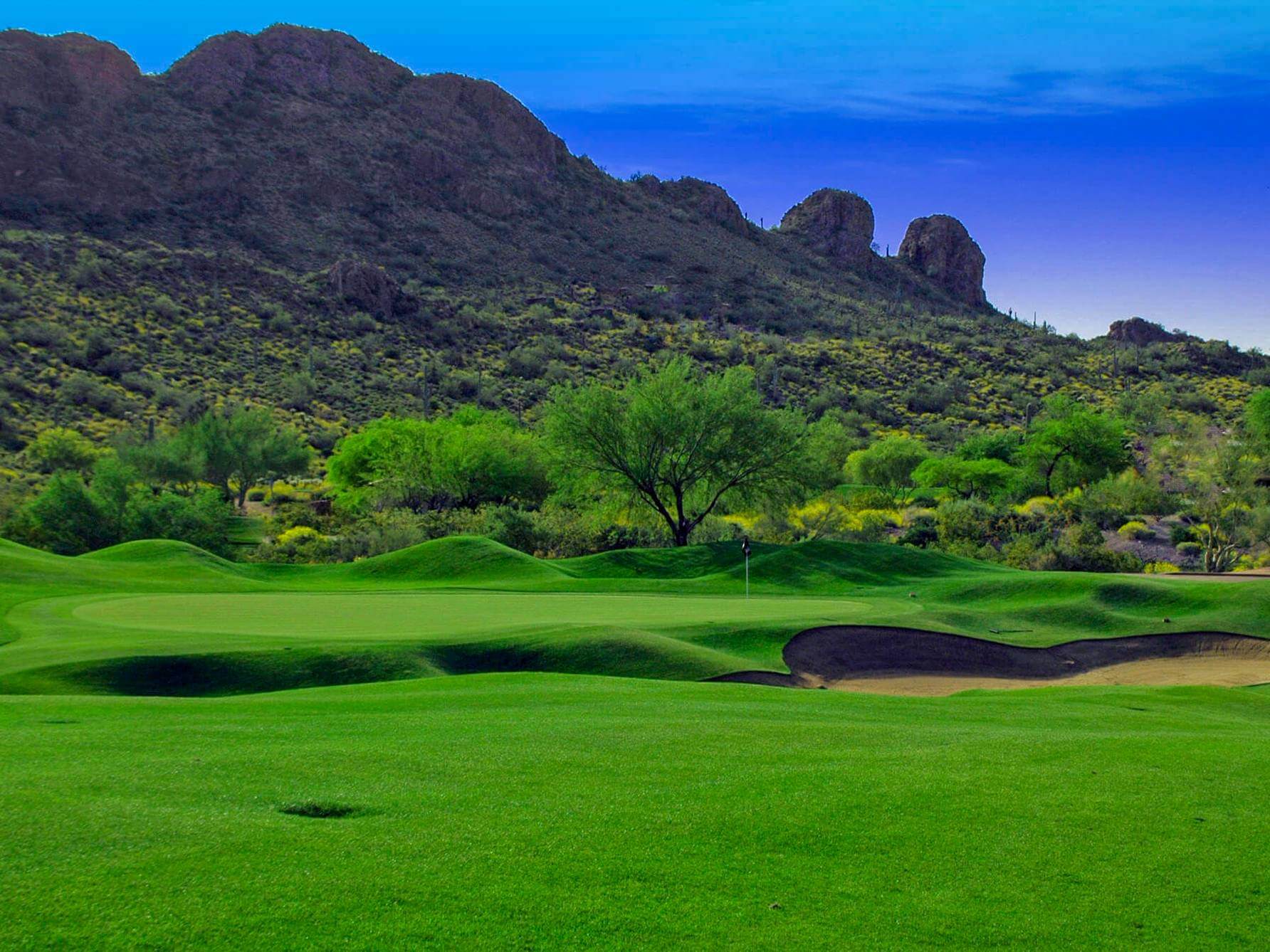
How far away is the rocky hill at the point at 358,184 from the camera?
85.7 m

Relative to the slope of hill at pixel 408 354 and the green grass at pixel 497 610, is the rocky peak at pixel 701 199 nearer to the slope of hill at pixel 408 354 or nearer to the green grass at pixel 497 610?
the slope of hill at pixel 408 354

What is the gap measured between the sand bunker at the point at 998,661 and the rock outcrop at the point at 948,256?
122 metres

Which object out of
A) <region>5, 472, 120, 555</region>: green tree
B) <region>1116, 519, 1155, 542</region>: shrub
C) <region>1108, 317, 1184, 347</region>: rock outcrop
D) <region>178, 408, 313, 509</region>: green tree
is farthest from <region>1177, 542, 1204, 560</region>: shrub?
<region>1108, 317, 1184, 347</region>: rock outcrop

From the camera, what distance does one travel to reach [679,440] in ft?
124

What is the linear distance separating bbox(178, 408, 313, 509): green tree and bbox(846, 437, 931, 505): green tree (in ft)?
105

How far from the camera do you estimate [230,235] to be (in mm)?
84812

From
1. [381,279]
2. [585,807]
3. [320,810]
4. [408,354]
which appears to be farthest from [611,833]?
[381,279]

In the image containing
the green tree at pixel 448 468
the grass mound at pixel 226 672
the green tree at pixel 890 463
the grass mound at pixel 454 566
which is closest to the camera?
the grass mound at pixel 226 672

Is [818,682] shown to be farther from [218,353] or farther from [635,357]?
[635,357]

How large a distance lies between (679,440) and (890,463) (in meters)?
27.5

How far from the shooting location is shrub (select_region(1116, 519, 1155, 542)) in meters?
44.6

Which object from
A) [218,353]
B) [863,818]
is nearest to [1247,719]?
[863,818]

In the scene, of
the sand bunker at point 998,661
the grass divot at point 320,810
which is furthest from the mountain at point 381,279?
the grass divot at point 320,810

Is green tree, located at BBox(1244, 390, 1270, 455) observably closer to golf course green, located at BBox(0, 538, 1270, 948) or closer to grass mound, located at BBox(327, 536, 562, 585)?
grass mound, located at BBox(327, 536, 562, 585)
